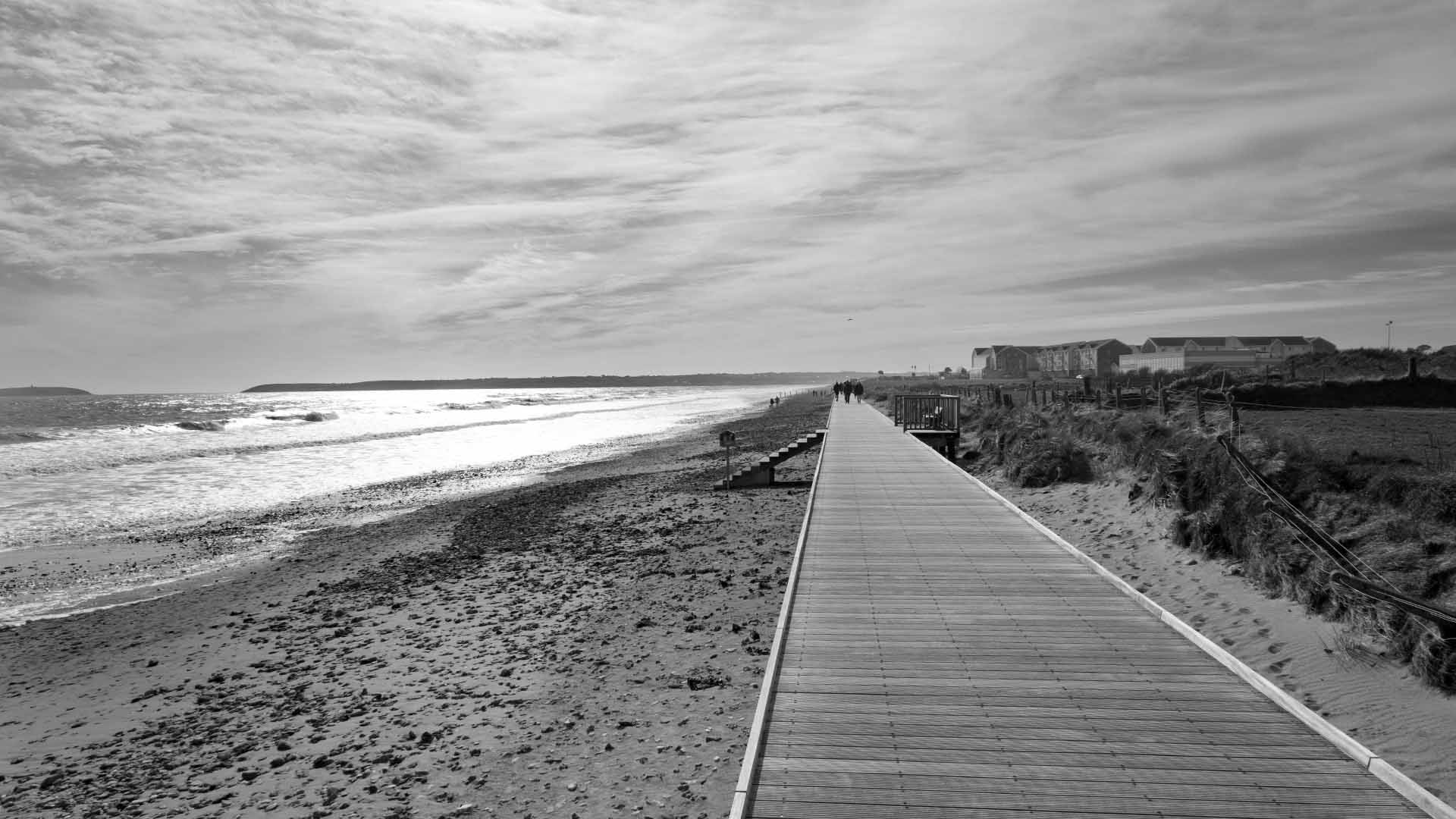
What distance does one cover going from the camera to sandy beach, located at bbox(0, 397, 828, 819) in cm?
525

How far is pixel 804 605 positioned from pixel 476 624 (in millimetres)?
4007

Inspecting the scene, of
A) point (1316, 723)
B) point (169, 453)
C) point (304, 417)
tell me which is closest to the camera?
point (1316, 723)

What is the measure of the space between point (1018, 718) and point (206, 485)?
24001mm

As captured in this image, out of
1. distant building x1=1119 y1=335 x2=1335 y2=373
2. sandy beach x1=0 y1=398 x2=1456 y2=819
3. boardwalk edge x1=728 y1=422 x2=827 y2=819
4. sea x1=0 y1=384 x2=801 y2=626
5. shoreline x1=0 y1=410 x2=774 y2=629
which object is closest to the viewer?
boardwalk edge x1=728 y1=422 x2=827 y2=819

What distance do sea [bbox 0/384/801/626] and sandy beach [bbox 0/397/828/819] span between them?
1.72 m

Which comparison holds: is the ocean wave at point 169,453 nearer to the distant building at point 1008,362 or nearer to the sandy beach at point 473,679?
the sandy beach at point 473,679

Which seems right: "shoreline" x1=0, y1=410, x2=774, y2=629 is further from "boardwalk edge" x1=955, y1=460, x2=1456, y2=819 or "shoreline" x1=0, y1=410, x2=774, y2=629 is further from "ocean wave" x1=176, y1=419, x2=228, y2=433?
"ocean wave" x1=176, y1=419, x2=228, y2=433

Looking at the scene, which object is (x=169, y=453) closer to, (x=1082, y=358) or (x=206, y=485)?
(x=206, y=485)

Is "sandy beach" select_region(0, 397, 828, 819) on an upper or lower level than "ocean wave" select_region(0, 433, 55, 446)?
lower

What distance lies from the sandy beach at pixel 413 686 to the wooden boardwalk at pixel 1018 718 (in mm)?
887

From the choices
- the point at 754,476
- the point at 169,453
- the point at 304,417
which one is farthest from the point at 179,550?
the point at 304,417

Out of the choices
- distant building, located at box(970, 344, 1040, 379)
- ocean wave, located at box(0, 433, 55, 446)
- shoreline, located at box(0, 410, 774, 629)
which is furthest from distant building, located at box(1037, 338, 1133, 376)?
ocean wave, located at box(0, 433, 55, 446)

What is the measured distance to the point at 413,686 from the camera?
6953mm

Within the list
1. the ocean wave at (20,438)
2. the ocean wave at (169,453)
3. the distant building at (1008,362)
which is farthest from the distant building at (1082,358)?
the ocean wave at (20,438)
